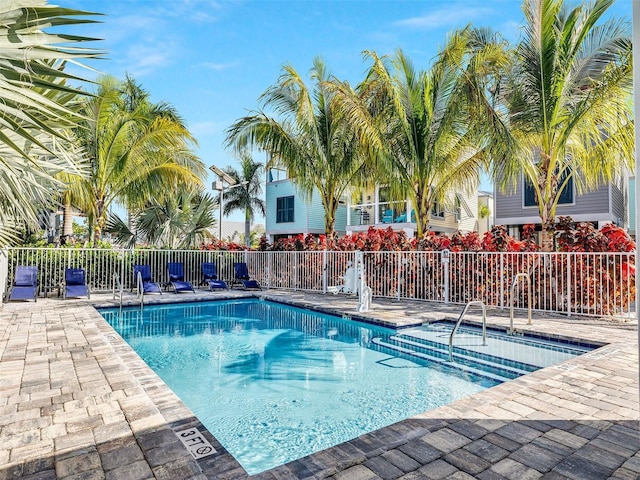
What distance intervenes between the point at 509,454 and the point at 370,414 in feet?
6.39

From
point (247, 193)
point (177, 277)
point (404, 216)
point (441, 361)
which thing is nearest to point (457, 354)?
point (441, 361)

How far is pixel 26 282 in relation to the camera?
10.9 meters

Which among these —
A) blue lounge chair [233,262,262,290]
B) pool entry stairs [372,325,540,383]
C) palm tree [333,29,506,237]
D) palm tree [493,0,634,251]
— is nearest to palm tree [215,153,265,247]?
blue lounge chair [233,262,262,290]

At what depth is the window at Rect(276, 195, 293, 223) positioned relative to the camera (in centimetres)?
→ 2556

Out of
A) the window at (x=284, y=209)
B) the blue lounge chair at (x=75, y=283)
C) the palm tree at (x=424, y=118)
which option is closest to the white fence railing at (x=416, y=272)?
the blue lounge chair at (x=75, y=283)

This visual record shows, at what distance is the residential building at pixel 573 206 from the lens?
14.6 m

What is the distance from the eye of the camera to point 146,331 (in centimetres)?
857

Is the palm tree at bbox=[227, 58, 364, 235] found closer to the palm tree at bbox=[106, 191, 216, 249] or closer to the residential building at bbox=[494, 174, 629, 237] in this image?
the palm tree at bbox=[106, 191, 216, 249]

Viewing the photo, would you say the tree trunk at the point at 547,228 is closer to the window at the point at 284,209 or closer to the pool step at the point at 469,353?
the pool step at the point at 469,353

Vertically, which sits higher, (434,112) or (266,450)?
(434,112)

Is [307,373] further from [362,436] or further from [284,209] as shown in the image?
[284,209]

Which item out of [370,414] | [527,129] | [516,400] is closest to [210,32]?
[527,129]

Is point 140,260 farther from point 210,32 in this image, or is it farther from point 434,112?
point 434,112

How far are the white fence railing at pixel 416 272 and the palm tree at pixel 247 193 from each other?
51.9ft
